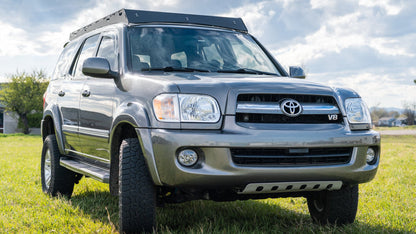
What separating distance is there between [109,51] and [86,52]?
0.93 m

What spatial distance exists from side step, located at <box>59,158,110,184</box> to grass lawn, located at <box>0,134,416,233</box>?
0.42 m

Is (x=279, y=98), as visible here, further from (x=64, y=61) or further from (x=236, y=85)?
(x=64, y=61)

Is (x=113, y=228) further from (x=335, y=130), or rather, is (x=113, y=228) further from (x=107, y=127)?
(x=335, y=130)

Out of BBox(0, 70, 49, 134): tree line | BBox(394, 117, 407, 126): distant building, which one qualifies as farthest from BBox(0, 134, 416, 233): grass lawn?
BBox(394, 117, 407, 126): distant building

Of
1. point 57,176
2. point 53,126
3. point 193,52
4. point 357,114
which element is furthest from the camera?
point 53,126

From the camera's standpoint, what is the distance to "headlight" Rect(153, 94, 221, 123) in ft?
11.6

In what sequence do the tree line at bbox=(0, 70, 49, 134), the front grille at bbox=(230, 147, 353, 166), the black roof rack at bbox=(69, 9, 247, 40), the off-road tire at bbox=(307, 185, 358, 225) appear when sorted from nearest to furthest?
1. the front grille at bbox=(230, 147, 353, 166)
2. the off-road tire at bbox=(307, 185, 358, 225)
3. the black roof rack at bbox=(69, 9, 247, 40)
4. the tree line at bbox=(0, 70, 49, 134)

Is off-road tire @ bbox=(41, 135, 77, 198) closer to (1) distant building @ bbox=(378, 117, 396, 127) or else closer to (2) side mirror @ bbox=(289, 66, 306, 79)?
(2) side mirror @ bbox=(289, 66, 306, 79)

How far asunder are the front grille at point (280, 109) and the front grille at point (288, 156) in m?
0.22

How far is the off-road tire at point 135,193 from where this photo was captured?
374 centimetres

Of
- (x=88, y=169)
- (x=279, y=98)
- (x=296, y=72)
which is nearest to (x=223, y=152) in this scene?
(x=279, y=98)

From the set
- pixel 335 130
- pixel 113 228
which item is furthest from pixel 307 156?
pixel 113 228

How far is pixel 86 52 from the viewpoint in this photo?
19.3ft

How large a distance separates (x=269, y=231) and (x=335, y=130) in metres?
1.13
